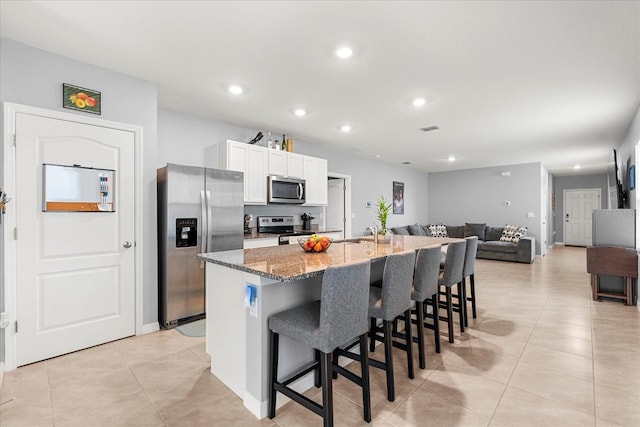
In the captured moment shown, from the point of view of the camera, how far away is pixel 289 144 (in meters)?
5.06

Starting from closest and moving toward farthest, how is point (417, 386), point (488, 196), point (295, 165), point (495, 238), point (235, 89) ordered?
1. point (417, 386)
2. point (235, 89)
3. point (295, 165)
4. point (495, 238)
5. point (488, 196)

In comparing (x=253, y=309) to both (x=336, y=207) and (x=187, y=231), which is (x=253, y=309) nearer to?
(x=187, y=231)

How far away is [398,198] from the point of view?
8.63m

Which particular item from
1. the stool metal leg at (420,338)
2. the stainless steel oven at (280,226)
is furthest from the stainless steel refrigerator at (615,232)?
the stainless steel oven at (280,226)

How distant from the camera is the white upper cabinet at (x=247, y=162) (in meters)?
4.16

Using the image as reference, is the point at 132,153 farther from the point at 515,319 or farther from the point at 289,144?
the point at 515,319

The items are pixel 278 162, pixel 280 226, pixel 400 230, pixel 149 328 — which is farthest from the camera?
pixel 400 230

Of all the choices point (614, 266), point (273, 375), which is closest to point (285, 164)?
point (273, 375)

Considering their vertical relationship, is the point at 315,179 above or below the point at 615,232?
above

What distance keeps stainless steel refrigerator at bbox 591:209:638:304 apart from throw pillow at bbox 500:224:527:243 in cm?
335

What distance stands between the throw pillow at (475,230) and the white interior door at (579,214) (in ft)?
16.0

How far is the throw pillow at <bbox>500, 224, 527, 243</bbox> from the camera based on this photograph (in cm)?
783

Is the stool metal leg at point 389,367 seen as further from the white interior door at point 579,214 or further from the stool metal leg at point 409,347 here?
the white interior door at point 579,214

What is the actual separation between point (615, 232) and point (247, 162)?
17.3 ft
